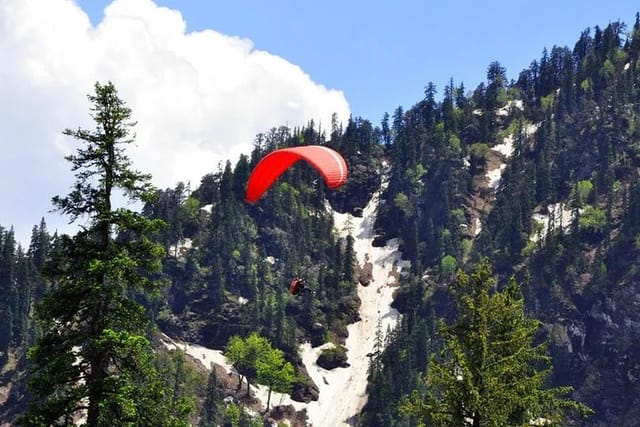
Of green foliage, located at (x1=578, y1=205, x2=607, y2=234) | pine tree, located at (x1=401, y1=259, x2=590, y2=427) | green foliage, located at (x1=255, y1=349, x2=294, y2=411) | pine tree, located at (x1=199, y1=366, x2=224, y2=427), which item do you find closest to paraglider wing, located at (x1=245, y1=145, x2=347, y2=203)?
pine tree, located at (x1=401, y1=259, x2=590, y2=427)

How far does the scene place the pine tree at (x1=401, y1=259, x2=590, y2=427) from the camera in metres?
22.4

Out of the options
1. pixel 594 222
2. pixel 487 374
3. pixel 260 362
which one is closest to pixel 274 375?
pixel 260 362

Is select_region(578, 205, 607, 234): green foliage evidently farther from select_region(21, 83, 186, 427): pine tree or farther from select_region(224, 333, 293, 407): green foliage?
select_region(21, 83, 186, 427): pine tree

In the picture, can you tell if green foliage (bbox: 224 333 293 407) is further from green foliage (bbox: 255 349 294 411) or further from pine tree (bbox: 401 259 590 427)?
pine tree (bbox: 401 259 590 427)

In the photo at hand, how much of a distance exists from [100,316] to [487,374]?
10.9 m

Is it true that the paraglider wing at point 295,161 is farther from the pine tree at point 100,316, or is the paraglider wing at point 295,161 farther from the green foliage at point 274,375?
the green foliage at point 274,375

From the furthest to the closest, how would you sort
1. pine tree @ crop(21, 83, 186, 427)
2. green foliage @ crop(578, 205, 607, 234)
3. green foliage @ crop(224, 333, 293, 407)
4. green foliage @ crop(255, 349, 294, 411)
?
green foliage @ crop(578, 205, 607, 234)
green foliage @ crop(224, 333, 293, 407)
green foliage @ crop(255, 349, 294, 411)
pine tree @ crop(21, 83, 186, 427)

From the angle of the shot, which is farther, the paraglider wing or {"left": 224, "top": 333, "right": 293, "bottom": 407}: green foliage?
{"left": 224, "top": 333, "right": 293, "bottom": 407}: green foliage

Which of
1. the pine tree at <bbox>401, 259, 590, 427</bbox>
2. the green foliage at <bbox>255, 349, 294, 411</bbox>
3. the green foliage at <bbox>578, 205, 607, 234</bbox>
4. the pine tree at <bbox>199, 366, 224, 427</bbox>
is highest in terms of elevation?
the green foliage at <bbox>578, 205, 607, 234</bbox>

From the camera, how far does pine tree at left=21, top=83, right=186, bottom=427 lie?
61.1 ft

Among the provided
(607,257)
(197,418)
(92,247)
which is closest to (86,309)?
(92,247)

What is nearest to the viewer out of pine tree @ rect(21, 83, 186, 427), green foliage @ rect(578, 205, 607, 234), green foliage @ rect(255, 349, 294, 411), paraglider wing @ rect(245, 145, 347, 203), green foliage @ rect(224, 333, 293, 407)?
pine tree @ rect(21, 83, 186, 427)

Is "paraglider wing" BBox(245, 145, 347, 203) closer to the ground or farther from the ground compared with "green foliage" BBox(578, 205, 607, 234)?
closer to the ground

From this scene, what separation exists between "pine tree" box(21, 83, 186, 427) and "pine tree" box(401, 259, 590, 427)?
26.5 feet
